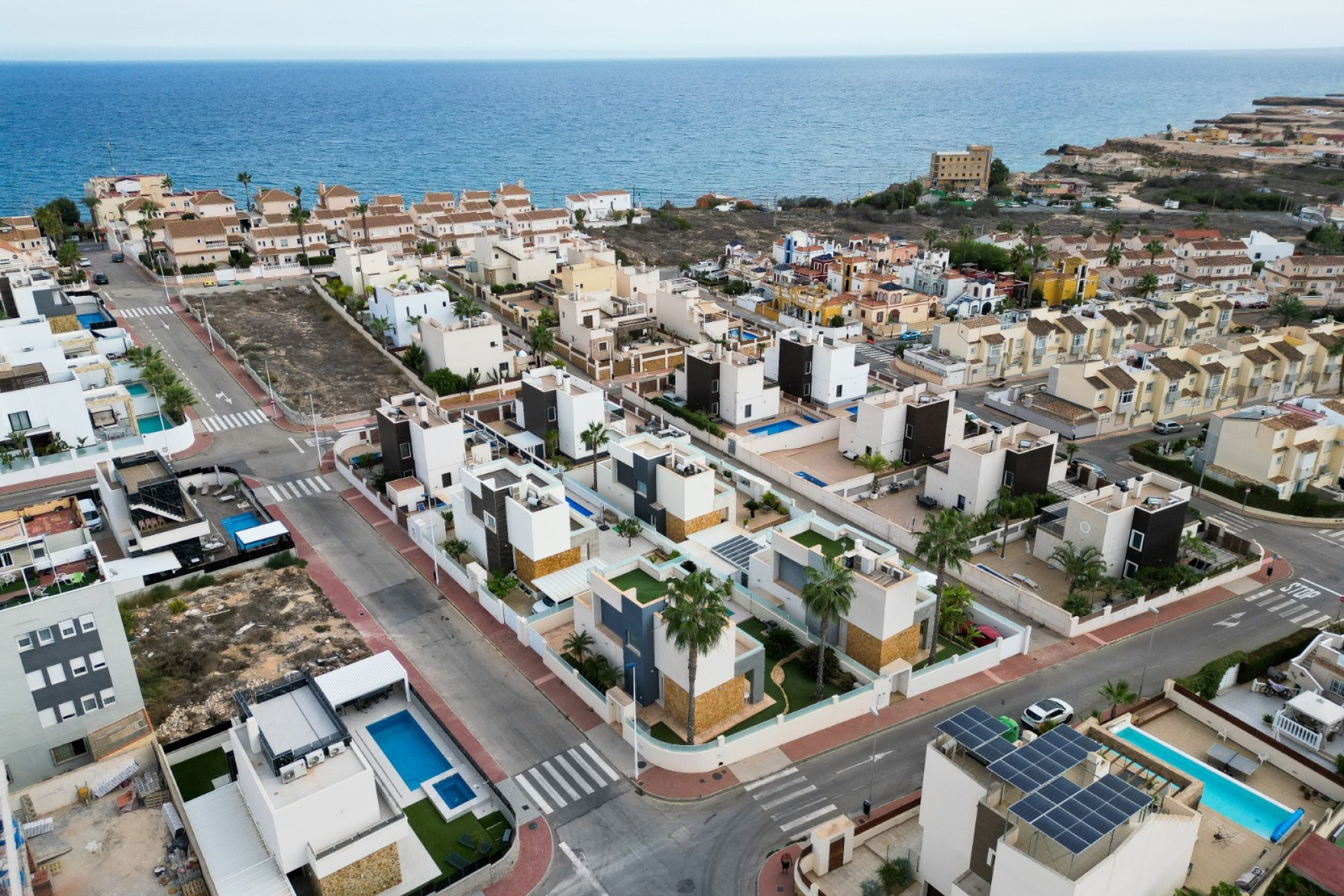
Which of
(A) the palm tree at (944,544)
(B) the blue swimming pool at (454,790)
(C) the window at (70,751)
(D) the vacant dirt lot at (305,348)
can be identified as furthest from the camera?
(D) the vacant dirt lot at (305,348)

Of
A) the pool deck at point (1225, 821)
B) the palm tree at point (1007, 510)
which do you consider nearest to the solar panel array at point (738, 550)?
the palm tree at point (1007, 510)

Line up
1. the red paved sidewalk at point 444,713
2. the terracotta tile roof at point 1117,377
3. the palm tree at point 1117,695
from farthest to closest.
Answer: the terracotta tile roof at point 1117,377 < the palm tree at point 1117,695 < the red paved sidewalk at point 444,713

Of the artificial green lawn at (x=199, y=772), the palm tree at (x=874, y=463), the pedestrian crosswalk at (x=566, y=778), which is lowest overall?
the pedestrian crosswalk at (x=566, y=778)

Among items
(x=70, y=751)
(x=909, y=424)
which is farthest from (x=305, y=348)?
(x=909, y=424)

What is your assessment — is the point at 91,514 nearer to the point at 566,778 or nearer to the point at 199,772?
the point at 199,772

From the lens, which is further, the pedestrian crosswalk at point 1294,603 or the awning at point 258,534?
the awning at point 258,534

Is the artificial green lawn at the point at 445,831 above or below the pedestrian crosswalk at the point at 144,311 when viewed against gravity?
below

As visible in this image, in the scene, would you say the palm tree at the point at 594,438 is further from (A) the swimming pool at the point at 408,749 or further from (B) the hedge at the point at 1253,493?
(B) the hedge at the point at 1253,493

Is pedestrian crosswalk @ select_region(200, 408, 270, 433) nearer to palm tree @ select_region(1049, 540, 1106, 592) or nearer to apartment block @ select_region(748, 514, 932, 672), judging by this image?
apartment block @ select_region(748, 514, 932, 672)
